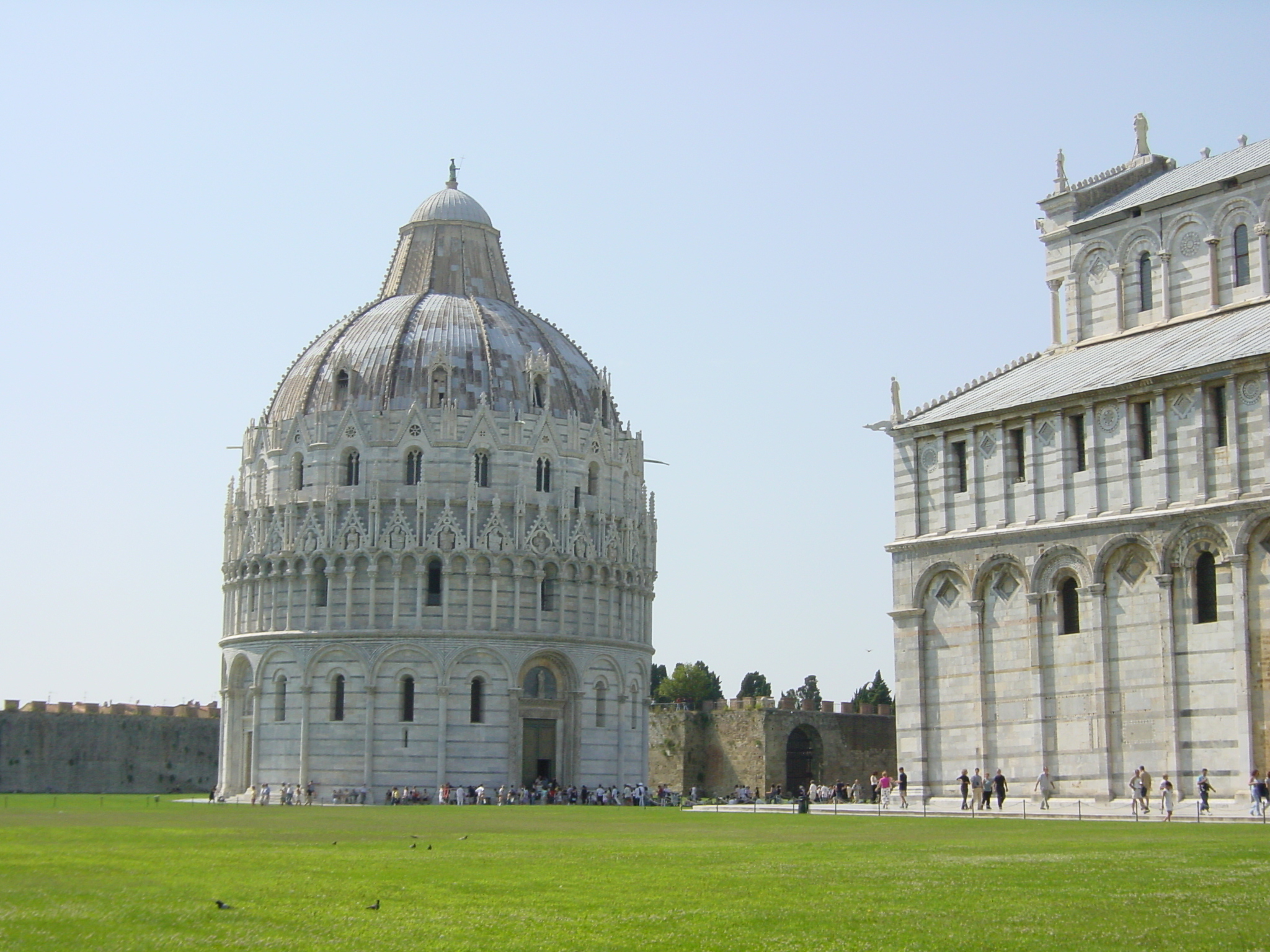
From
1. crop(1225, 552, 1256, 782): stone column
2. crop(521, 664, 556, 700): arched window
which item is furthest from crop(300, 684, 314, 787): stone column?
crop(1225, 552, 1256, 782): stone column

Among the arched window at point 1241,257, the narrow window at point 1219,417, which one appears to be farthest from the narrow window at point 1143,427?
the arched window at point 1241,257

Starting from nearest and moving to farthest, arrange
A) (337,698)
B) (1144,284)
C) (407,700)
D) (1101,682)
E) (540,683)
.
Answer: (1101,682) < (1144,284) < (407,700) < (337,698) < (540,683)

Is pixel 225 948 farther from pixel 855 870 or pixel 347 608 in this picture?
pixel 347 608

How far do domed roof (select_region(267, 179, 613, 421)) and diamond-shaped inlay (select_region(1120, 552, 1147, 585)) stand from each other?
43131 mm

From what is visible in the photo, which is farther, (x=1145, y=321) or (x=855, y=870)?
(x=1145, y=321)

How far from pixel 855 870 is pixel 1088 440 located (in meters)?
24.2

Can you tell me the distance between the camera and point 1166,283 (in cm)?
5094

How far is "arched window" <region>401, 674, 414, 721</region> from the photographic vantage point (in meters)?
79.6

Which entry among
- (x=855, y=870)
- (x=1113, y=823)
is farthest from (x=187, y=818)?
(x=855, y=870)

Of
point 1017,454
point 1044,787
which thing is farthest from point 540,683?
point 1044,787

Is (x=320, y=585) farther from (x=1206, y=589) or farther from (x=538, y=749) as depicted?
(x=1206, y=589)

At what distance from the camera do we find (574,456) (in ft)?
275

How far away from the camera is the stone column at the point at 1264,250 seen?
48219 mm

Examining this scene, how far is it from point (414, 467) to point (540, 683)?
1181 centimetres
